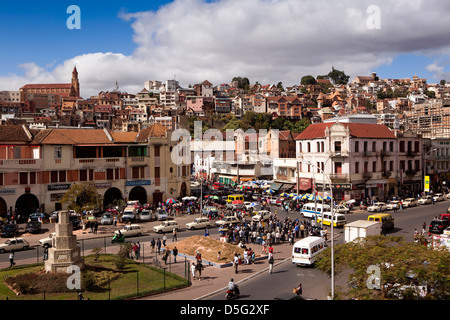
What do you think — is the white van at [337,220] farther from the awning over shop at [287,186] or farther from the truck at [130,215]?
the awning over shop at [287,186]

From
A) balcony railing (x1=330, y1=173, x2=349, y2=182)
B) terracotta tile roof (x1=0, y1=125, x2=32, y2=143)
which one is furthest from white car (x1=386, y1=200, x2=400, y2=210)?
terracotta tile roof (x1=0, y1=125, x2=32, y2=143)

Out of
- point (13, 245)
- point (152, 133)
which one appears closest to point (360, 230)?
point (13, 245)

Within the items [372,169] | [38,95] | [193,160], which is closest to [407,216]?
[372,169]

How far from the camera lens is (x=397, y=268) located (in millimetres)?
17359

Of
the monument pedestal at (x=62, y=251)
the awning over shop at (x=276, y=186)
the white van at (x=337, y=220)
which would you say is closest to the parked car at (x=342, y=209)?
the white van at (x=337, y=220)

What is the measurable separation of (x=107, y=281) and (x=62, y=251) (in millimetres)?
3681

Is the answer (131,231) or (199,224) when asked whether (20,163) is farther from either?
(199,224)

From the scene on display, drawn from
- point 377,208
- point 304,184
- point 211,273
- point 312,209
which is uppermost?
point 304,184

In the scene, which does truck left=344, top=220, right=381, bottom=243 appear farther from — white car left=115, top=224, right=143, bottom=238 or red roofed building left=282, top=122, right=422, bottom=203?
red roofed building left=282, top=122, right=422, bottom=203

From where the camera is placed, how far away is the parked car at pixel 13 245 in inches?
1300

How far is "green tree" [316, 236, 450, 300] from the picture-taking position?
1652 centimetres

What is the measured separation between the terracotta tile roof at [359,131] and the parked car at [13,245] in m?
40.6
